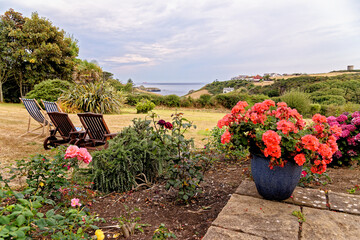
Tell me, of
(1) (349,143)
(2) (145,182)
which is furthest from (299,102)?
(2) (145,182)

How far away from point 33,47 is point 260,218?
773 inches

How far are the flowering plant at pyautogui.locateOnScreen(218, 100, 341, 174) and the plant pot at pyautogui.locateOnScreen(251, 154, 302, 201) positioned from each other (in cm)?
7

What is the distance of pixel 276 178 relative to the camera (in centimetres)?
204

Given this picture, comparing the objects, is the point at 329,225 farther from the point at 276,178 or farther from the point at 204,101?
the point at 204,101

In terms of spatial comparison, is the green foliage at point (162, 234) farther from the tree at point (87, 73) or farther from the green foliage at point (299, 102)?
the tree at point (87, 73)

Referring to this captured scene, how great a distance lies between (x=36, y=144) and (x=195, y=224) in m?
4.45

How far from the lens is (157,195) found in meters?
2.56

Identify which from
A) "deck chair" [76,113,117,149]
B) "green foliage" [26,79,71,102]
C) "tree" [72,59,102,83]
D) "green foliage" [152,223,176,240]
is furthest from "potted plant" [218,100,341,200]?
"tree" [72,59,102,83]

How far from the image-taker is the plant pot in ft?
6.70

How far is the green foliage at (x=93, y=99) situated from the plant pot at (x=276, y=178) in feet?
33.0

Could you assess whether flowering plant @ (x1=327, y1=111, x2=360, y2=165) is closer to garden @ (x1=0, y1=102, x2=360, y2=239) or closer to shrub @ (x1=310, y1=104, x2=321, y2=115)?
garden @ (x1=0, y1=102, x2=360, y2=239)

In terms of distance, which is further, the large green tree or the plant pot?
the large green tree

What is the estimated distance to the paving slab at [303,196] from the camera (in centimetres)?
211

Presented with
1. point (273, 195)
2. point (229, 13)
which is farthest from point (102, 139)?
point (229, 13)
